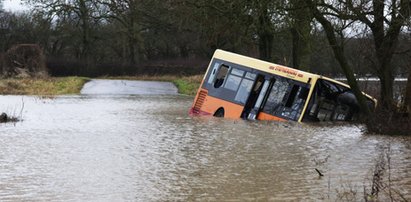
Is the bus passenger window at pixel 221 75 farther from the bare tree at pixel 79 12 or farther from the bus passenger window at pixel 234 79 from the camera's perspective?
the bare tree at pixel 79 12

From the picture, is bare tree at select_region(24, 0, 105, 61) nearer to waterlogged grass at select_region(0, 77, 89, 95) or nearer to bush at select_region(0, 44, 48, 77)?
bush at select_region(0, 44, 48, 77)

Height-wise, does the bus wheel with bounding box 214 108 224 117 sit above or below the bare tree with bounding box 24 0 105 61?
below

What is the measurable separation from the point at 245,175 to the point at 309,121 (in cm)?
1022

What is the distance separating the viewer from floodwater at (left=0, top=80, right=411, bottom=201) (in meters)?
8.36

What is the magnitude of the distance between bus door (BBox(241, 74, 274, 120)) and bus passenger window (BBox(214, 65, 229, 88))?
1.28 m

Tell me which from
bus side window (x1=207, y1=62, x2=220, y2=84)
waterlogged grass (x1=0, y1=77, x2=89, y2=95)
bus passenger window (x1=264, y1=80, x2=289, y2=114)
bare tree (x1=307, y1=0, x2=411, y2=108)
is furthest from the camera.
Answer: waterlogged grass (x1=0, y1=77, x2=89, y2=95)

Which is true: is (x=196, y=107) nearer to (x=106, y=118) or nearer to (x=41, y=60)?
(x=106, y=118)

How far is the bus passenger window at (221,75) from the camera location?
21.1 metres

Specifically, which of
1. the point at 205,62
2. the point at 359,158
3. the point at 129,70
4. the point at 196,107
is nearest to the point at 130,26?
the point at 129,70

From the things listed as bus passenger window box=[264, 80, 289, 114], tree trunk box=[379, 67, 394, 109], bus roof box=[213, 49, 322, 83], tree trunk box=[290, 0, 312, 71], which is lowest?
bus passenger window box=[264, 80, 289, 114]

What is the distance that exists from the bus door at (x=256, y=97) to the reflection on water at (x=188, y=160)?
156 centimetres

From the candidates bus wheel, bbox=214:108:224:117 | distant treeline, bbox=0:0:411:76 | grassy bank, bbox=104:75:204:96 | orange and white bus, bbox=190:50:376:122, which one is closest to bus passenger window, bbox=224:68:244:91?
orange and white bus, bbox=190:50:376:122

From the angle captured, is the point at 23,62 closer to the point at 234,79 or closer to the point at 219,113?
the point at 219,113

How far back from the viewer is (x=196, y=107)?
70.5 feet
